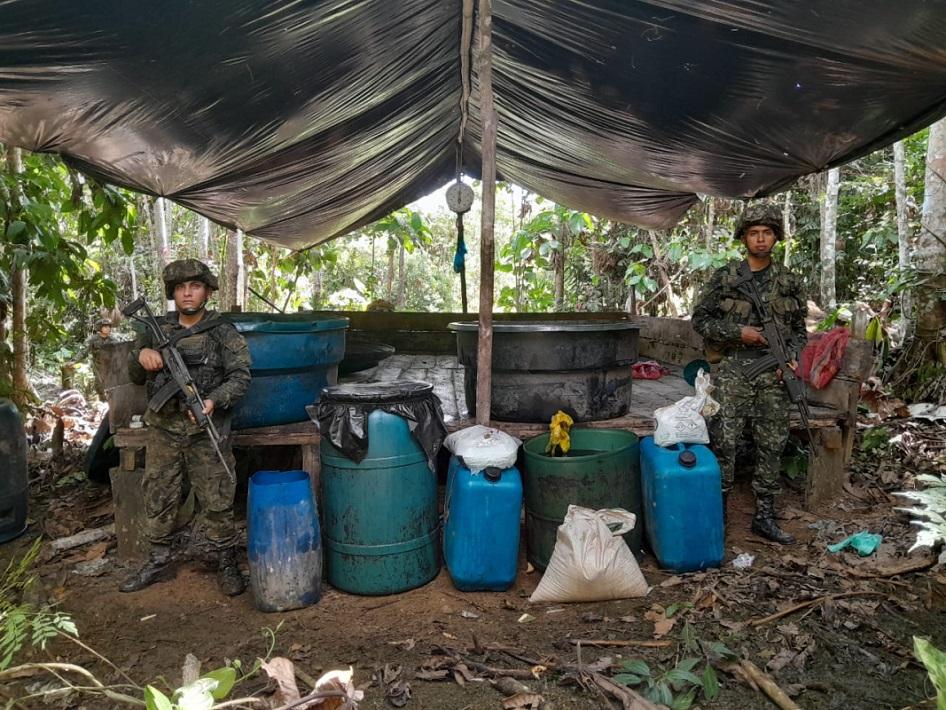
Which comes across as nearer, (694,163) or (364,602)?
(364,602)

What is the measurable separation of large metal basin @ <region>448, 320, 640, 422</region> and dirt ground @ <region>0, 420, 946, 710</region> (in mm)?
959

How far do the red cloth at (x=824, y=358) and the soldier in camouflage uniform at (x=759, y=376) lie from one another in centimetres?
37

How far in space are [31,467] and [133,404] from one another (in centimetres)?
302

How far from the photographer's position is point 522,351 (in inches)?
155

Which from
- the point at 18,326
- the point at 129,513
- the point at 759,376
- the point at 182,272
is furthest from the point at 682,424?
the point at 18,326

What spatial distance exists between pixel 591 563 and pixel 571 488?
45cm

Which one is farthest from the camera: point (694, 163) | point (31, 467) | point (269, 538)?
point (31, 467)

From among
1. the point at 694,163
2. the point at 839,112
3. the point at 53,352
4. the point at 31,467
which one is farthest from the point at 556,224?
the point at 53,352

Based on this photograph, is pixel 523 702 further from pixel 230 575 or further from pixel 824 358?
pixel 824 358

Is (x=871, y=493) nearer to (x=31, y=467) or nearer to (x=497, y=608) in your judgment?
(x=497, y=608)

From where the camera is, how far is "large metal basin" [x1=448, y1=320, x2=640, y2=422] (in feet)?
12.8

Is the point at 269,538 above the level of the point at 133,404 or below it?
below

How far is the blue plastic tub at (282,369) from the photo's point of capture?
3.88 m

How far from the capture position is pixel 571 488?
11.6 feet
